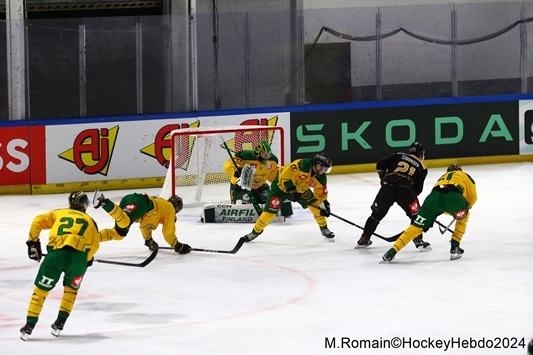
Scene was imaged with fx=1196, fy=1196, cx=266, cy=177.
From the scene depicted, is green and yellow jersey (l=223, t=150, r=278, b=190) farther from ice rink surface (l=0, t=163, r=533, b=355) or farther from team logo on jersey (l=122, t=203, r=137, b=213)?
team logo on jersey (l=122, t=203, r=137, b=213)

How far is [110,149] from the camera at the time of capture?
640 inches

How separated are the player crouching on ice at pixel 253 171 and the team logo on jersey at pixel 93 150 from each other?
2.74 m

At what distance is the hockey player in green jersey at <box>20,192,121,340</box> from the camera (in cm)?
858

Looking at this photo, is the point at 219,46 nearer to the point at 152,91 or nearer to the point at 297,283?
the point at 152,91

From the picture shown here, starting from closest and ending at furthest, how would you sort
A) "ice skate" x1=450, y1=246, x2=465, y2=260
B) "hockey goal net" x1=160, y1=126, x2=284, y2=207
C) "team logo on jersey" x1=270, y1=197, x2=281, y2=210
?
"ice skate" x1=450, y1=246, x2=465, y2=260 → "team logo on jersey" x1=270, y1=197, x2=281, y2=210 → "hockey goal net" x1=160, y1=126, x2=284, y2=207

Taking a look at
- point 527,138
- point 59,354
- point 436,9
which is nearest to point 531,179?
point 527,138

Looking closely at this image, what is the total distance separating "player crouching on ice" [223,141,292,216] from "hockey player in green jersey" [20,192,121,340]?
4.66 m

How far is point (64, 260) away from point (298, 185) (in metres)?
4.05

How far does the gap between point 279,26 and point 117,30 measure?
7.62 ft

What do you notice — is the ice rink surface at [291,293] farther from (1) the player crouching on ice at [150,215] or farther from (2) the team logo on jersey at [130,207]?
(2) the team logo on jersey at [130,207]

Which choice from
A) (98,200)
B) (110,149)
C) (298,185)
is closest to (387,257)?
(298,185)

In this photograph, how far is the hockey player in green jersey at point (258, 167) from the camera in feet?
44.4

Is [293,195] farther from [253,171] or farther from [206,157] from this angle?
[206,157]

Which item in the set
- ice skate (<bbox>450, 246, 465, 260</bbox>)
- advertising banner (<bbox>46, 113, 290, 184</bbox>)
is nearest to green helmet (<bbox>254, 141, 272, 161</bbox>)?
ice skate (<bbox>450, 246, 465, 260</bbox>)
